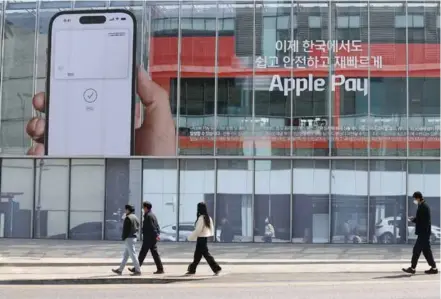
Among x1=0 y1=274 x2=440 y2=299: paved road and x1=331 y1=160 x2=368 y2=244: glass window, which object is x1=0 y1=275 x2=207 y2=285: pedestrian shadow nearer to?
x1=0 y1=274 x2=440 y2=299: paved road

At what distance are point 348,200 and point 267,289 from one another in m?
12.4

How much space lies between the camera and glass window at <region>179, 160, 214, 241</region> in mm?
24406

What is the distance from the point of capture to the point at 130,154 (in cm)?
2427

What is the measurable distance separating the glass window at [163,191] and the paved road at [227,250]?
127 cm

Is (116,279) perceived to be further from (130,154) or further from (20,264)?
(130,154)

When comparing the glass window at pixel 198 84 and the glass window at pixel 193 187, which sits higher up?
the glass window at pixel 198 84

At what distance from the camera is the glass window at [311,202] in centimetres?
2408

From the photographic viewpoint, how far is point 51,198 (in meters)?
25.0

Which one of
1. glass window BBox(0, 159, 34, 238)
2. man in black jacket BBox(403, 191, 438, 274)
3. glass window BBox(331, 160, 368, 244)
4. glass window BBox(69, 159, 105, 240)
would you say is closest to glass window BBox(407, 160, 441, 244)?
glass window BBox(331, 160, 368, 244)

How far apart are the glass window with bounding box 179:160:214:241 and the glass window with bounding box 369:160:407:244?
5.56m

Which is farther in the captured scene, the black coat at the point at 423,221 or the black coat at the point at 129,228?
the black coat at the point at 129,228

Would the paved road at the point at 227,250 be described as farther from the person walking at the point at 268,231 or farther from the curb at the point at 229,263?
the curb at the point at 229,263

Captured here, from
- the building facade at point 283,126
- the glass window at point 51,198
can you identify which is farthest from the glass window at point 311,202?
the glass window at point 51,198

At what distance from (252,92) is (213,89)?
1363 millimetres
